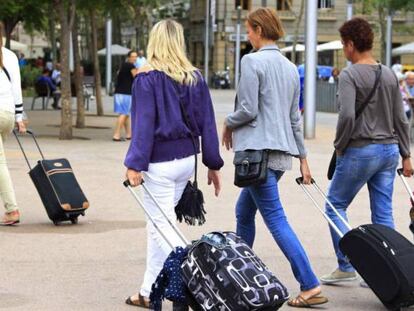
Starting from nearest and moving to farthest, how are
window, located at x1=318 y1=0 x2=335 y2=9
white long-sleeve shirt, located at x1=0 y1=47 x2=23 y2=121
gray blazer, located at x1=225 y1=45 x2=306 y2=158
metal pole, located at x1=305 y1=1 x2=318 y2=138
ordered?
gray blazer, located at x1=225 y1=45 x2=306 y2=158 < white long-sleeve shirt, located at x1=0 y1=47 x2=23 y2=121 < metal pole, located at x1=305 y1=1 x2=318 y2=138 < window, located at x1=318 y1=0 x2=335 y2=9

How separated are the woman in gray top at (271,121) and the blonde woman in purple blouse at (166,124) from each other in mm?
245

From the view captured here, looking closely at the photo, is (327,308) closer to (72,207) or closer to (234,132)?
(234,132)

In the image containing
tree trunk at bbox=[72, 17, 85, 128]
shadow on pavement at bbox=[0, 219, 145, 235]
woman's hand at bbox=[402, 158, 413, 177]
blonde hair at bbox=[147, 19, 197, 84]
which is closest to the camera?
blonde hair at bbox=[147, 19, 197, 84]

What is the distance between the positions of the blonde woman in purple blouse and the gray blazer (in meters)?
0.21

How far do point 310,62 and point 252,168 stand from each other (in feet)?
46.9

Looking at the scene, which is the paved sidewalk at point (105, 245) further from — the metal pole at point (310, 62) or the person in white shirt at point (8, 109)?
the metal pole at point (310, 62)

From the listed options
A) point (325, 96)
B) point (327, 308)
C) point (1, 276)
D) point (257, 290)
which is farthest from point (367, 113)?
point (325, 96)

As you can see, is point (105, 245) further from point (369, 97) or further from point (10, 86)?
point (369, 97)

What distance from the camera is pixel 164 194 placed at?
6.15 m

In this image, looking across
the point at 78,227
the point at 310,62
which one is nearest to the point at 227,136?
the point at 78,227

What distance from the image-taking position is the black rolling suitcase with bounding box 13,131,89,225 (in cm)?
926

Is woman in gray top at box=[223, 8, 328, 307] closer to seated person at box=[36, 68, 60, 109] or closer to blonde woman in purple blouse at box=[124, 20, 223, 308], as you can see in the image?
blonde woman in purple blouse at box=[124, 20, 223, 308]

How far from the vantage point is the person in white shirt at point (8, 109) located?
8953 millimetres

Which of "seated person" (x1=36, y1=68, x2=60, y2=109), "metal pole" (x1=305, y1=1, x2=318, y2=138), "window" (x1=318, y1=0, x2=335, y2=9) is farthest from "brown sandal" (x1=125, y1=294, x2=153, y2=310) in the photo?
"seated person" (x1=36, y1=68, x2=60, y2=109)
